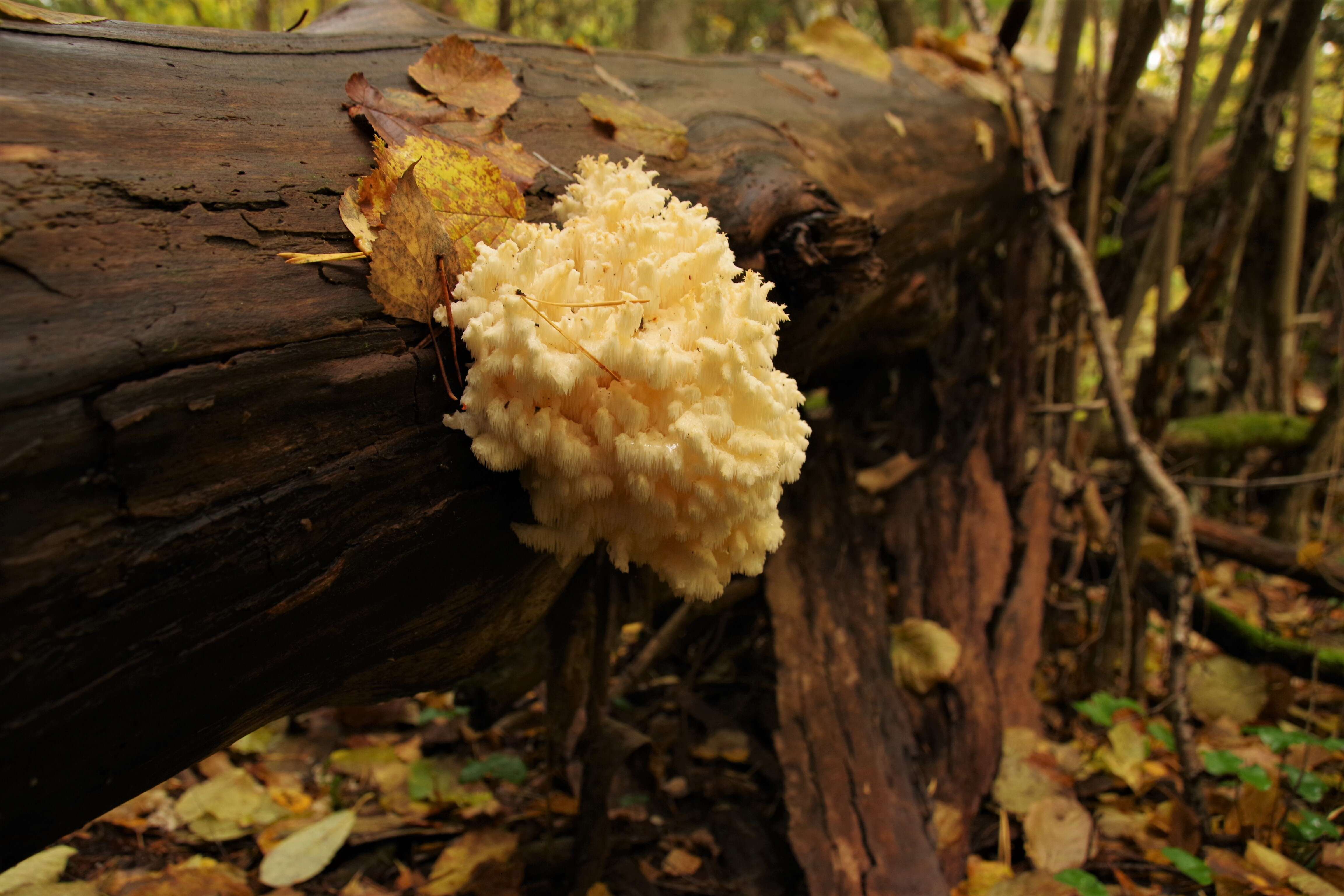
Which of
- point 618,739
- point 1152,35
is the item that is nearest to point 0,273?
point 618,739

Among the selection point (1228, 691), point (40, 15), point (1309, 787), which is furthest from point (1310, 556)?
point (40, 15)

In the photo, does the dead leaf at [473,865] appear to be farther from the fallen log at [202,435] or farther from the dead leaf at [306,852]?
the fallen log at [202,435]

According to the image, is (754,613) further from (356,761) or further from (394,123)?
(394,123)

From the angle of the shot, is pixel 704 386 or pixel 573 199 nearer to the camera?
pixel 704 386

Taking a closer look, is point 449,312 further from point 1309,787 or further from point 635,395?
point 1309,787

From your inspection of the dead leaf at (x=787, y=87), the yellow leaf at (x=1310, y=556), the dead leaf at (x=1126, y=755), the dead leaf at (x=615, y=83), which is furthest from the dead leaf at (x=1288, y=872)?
the dead leaf at (x=615, y=83)

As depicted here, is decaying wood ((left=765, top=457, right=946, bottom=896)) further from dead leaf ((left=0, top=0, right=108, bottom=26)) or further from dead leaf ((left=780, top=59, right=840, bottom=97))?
dead leaf ((left=0, top=0, right=108, bottom=26))
